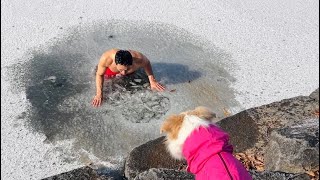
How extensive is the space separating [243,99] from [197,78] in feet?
1.85

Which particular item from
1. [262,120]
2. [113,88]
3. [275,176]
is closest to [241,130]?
[262,120]

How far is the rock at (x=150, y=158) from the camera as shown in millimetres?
3346

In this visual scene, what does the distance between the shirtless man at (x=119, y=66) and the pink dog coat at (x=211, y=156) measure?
1584 millimetres

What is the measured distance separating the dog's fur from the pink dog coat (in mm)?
40

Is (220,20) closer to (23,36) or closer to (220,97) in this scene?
(220,97)

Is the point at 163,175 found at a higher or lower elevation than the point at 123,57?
lower

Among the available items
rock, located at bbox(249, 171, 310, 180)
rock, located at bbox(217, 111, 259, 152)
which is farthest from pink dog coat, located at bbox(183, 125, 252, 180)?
rock, located at bbox(217, 111, 259, 152)

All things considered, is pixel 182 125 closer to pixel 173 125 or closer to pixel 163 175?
pixel 173 125

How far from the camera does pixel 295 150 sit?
3137mm

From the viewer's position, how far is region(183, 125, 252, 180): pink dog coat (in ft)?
8.00

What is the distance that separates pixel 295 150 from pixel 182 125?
1.01 metres

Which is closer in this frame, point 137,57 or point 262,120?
point 262,120

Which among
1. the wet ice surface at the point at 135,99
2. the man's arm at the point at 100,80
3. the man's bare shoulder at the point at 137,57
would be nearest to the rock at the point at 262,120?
the wet ice surface at the point at 135,99

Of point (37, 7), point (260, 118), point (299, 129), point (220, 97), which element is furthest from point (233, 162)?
point (37, 7)
